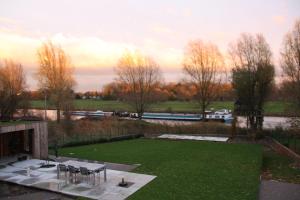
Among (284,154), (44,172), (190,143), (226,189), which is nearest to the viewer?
(226,189)

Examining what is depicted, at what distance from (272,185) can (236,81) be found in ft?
59.7

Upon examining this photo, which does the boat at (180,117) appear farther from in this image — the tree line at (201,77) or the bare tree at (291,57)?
the bare tree at (291,57)

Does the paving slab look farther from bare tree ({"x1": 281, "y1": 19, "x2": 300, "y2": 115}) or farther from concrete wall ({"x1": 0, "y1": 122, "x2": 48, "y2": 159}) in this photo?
bare tree ({"x1": 281, "y1": 19, "x2": 300, "y2": 115})

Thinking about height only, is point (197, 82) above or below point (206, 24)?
below

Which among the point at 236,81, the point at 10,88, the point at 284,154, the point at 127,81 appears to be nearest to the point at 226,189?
the point at 284,154

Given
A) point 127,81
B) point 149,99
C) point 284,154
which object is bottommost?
point 284,154

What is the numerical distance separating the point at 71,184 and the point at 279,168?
10.9 metres

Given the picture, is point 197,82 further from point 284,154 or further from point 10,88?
point 10,88

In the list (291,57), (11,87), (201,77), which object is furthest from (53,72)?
(291,57)

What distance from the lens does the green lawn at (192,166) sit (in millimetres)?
11555

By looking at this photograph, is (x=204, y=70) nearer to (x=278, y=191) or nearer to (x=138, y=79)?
(x=138, y=79)

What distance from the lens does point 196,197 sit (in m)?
11.0

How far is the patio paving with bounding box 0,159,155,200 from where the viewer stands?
11.4m

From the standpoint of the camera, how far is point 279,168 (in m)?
16.3
